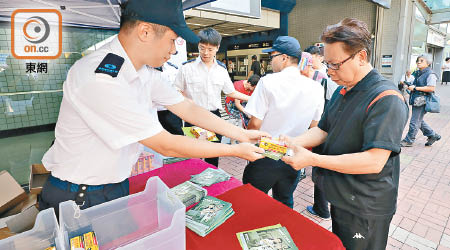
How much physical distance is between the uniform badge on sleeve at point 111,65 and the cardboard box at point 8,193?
2.80 metres

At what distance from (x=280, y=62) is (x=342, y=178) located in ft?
4.10

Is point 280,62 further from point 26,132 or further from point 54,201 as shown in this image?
point 26,132

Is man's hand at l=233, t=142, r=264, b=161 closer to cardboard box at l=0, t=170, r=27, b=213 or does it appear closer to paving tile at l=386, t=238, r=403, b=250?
paving tile at l=386, t=238, r=403, b=250

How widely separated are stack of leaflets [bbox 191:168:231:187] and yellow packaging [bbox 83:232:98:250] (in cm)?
88

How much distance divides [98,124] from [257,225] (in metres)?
0.96

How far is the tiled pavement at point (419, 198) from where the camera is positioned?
2820 millimetres

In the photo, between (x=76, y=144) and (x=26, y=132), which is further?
(x=26, y=132)

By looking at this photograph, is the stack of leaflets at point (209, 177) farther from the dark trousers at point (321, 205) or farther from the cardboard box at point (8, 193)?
the cardboard box at point (8, 193)

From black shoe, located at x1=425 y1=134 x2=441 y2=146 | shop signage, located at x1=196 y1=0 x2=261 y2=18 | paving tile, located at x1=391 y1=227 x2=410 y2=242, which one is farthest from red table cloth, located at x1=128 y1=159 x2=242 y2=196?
black shoe, located at x1=425 y1=134 x2=441 y2=146

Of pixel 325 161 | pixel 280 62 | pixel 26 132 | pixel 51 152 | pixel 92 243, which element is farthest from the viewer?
pixel 26 132

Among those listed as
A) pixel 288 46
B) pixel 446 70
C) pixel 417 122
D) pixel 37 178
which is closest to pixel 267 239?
pixel 288 46

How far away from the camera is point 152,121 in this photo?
1.22m

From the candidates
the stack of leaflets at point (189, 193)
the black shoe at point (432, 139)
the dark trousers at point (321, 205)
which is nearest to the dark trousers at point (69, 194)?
the stack of leaflets at point (189, 193)

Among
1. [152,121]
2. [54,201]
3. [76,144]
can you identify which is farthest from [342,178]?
[54,201]
